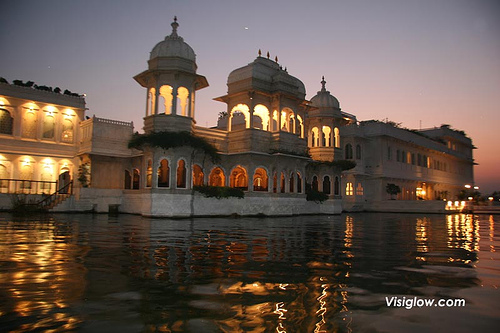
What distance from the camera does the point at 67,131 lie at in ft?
100

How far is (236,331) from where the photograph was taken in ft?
10.7

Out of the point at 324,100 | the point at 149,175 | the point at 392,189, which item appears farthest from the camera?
the point at 392,189

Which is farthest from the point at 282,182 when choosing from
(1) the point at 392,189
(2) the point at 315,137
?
(1) the point at 392,189

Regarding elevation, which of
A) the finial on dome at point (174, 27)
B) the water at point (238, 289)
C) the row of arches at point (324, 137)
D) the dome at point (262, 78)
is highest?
the finial on dome at point (174, 27)

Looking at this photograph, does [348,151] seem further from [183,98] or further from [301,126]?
[183,98]

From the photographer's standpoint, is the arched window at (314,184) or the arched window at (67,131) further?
the arched window at (314,184)

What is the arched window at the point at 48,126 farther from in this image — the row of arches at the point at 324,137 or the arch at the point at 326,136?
the arch at the point at 326,136

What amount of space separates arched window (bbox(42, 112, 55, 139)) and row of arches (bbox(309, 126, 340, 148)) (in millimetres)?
22286

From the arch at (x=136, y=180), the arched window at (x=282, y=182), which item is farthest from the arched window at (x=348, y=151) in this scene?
the arch at (x=136, y=180)

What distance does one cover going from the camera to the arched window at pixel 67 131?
3044 cm

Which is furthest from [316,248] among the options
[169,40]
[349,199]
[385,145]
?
[385,145]

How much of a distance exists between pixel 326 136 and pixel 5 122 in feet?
87.6

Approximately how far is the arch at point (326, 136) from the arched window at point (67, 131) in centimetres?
2196

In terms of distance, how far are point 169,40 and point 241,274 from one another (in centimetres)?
2281
